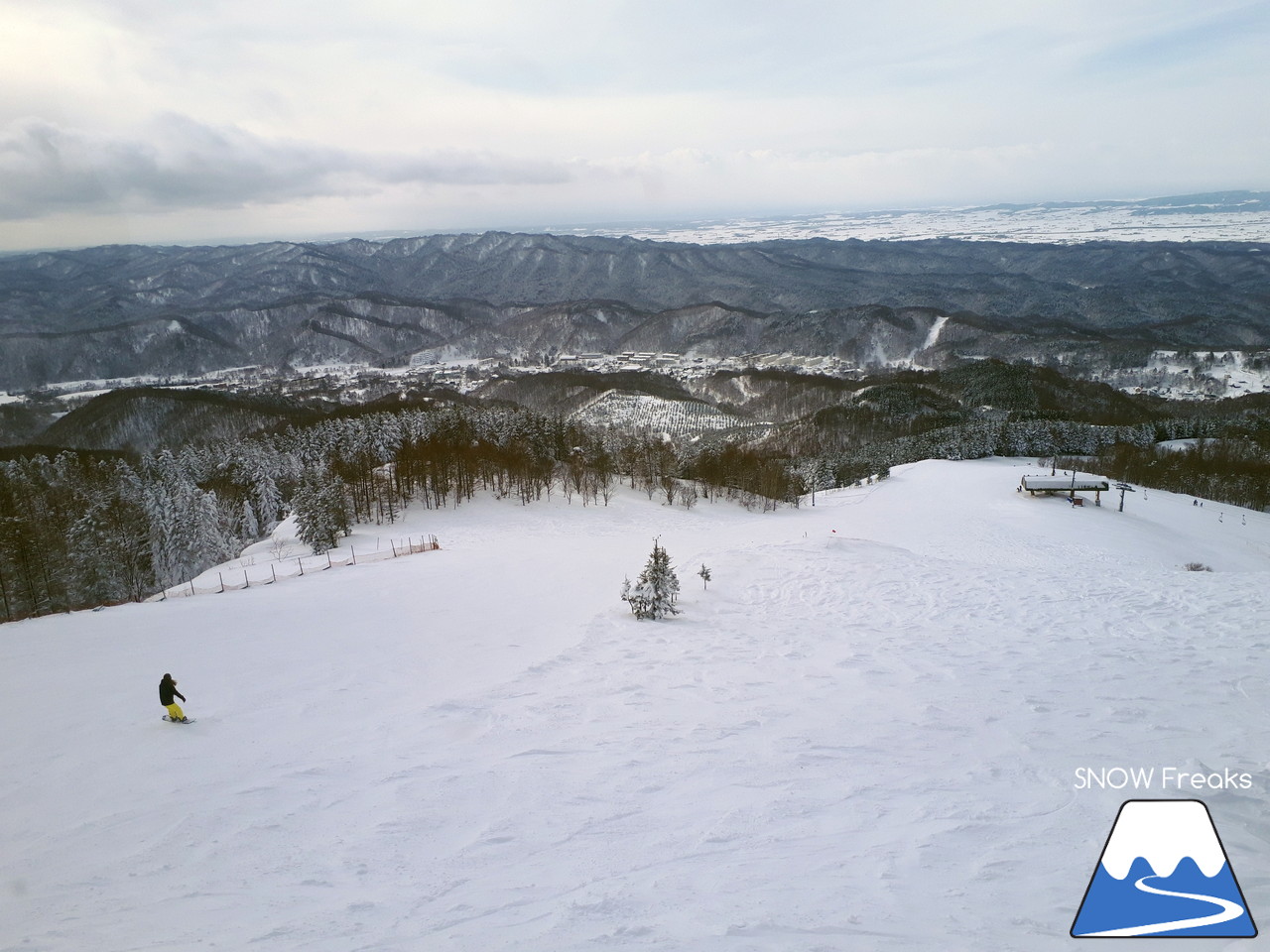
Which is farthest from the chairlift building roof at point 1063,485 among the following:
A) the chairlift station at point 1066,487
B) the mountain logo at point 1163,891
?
the mountain logo at point 1163,891

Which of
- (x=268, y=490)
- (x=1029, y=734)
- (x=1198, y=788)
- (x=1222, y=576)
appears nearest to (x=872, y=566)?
(x=1222, y=576)

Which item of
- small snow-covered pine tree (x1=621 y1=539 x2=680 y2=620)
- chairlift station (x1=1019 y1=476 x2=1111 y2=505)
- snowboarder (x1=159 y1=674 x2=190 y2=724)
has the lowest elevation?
chairlift station (x1=1019 y1=476 x2=1111 y2=505)

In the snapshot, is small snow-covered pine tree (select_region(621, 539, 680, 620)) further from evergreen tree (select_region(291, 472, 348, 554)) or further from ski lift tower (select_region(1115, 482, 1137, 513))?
ski lift tower (select_region(1115, 482, 1137, 513))

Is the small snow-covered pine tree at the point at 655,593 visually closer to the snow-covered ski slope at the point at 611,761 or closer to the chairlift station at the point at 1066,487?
the snow-covered ski slope at the point at 611,761

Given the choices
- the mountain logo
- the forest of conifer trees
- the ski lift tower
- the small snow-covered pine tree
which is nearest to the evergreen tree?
the forest of conifer trees

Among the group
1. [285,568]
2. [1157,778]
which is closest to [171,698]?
[1157,778]

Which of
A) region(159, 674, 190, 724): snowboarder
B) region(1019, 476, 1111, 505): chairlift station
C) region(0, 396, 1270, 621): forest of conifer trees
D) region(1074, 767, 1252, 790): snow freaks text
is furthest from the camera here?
region(1019, 476, 1111, 505): chairlift station

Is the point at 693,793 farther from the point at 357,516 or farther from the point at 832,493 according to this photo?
the point at 832,493
